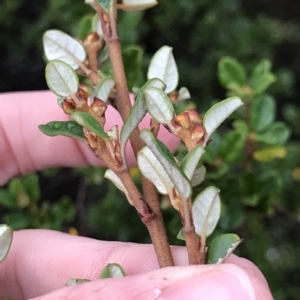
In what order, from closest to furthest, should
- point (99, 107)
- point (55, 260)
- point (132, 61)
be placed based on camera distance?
point (99, 107) → point (132, 61) → point (55, 260)

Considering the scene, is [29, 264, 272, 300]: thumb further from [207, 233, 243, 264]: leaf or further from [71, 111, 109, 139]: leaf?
[71, 111, 109, 139]: leaf

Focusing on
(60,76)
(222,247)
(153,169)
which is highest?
(60,76)

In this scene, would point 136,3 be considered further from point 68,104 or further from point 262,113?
point 262,113

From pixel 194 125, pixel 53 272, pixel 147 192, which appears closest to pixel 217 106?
pixel 194 125

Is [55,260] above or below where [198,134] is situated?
below

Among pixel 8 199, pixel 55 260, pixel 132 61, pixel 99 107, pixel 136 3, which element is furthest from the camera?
pixel 8 199

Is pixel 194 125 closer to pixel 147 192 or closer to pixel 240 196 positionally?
pixel 147 192

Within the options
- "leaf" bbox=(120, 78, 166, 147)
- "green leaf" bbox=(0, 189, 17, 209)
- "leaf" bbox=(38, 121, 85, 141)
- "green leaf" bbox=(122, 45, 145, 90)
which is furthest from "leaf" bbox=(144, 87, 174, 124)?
"green leaf" bbox=(0, 189, 17, 209)

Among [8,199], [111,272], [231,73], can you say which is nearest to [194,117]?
[111,272]
